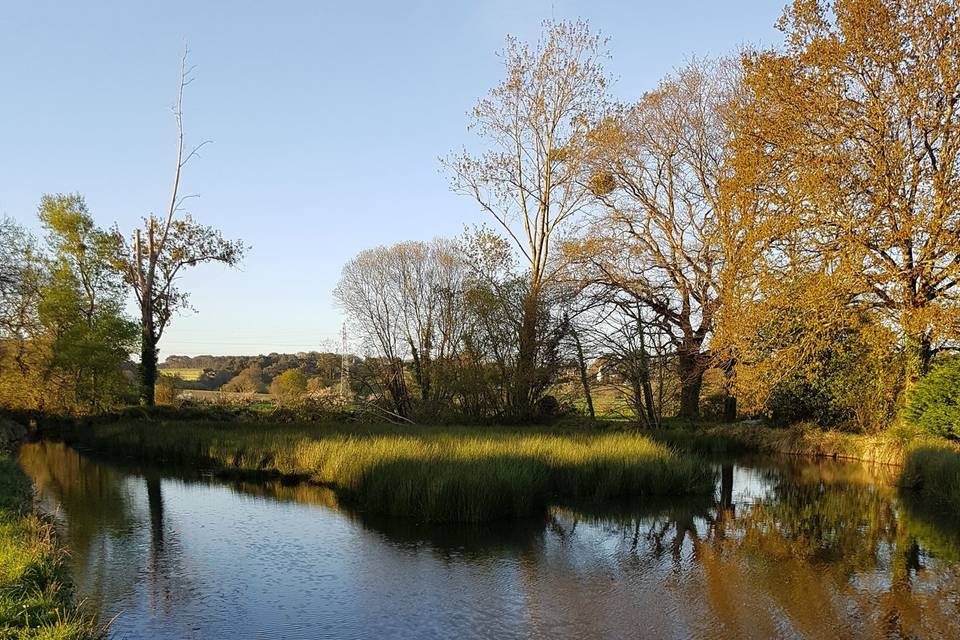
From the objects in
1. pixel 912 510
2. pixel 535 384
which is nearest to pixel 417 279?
pixel 535 384

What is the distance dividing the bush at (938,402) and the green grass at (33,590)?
16.6 meters

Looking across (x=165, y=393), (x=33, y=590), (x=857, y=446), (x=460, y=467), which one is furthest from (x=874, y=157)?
(x=165, y=393)

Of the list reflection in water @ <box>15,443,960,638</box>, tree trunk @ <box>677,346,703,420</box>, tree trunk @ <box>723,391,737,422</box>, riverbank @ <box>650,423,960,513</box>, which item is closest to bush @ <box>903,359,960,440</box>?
riverbank @ <box>650,423,960,513</box>

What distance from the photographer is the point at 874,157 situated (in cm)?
1549

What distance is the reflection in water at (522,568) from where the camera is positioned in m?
6.48

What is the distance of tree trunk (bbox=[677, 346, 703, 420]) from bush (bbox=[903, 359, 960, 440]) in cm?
679

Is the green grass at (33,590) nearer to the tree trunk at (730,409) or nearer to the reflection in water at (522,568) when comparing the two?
the reflection in water at (522,568)

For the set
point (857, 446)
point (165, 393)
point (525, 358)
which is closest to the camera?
point (857, 446)

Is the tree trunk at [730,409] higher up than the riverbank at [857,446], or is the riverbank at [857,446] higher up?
the tree trunk at [730,409]

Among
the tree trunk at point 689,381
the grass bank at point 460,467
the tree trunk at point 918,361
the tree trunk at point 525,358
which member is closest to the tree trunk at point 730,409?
the tree trunk at point 689,381

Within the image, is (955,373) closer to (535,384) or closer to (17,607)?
(535,384)

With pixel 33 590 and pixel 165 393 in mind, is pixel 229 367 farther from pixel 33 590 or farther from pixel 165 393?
pixel 33 590

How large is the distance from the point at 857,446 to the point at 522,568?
1472 centimetres

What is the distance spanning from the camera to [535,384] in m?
23.4
